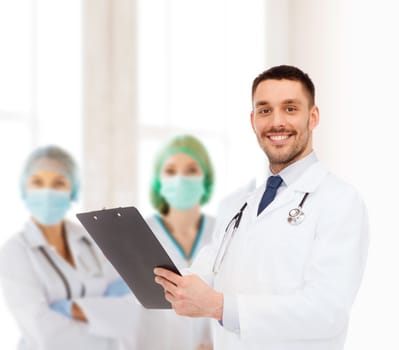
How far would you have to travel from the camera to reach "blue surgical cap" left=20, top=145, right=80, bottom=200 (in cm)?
268

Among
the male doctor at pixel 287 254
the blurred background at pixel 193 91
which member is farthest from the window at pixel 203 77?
the male doctor at pixel 287 254

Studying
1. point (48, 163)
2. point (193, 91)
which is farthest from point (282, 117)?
point (193, 91)

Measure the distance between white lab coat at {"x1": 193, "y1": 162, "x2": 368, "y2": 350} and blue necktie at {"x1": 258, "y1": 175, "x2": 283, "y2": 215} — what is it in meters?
0.03

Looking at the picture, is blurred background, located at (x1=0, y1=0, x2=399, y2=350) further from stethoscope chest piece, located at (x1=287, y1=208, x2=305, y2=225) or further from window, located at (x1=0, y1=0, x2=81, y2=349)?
stethoscope chest piece, located at (x1=287, y1=208, x2=305, y2=225)

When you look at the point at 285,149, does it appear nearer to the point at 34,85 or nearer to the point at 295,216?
the point at 295,216

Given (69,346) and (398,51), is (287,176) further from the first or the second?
(398,51)

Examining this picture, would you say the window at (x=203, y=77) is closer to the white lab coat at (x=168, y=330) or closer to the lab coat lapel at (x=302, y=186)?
the white lab coat at (x=168, y=330)

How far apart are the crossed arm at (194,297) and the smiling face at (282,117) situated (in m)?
0.34

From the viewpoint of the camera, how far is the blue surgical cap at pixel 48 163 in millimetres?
2678

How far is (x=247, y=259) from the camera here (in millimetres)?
1633

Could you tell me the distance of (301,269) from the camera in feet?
5.15

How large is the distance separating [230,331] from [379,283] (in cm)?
209

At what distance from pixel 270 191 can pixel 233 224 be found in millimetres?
132

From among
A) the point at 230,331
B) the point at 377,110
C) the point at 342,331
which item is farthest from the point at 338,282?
the point at 377,110
